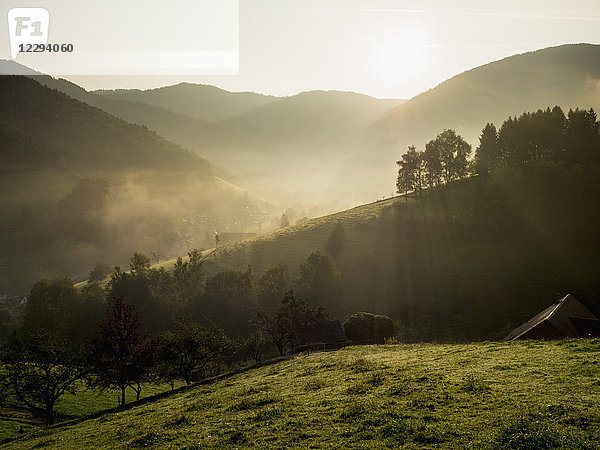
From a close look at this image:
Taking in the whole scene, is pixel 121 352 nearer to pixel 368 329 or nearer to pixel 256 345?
pixel 256 345

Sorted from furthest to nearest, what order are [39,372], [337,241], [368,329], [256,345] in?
[337,241] < [256,345] < [368,329] < [39,372]

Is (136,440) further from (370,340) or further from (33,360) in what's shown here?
(370,340)

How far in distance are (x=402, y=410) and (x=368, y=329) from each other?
5396 cm

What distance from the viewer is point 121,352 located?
145 feet

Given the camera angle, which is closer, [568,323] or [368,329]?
[568,323]

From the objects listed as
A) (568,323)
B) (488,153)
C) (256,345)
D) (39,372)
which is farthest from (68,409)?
(488,153)

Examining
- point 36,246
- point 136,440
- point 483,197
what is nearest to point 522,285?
point 483,197

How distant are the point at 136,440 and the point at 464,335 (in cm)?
6833

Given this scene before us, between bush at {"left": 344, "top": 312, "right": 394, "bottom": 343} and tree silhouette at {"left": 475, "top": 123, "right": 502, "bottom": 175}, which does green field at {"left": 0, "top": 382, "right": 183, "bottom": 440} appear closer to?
bush at {"left": 344, "top": 312, "right": 394, "bottom": 343}

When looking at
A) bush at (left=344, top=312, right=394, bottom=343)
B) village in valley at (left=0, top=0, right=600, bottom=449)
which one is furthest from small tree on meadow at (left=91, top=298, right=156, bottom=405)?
bush at (left=344, top=312, right=394, bottom=343)

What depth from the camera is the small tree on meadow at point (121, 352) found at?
44281 mm

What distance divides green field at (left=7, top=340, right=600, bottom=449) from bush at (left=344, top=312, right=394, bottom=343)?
37307 millimetres

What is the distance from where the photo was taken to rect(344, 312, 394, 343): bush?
7175cm

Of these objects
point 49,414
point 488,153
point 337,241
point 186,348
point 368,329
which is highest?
point 488,153
